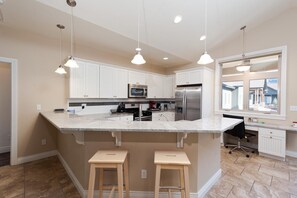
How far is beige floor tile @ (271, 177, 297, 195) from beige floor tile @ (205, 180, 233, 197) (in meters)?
0.74

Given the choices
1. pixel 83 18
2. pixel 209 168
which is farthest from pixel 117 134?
pixel 83 18

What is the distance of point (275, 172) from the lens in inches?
104

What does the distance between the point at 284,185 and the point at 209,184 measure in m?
1.26

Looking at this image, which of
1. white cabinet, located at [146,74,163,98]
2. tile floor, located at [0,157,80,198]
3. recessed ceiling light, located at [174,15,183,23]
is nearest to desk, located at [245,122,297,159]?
white cabinet, located at [146,74,163,98]

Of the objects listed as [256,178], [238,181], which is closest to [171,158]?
[238,181]

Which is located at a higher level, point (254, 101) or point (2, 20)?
point (2, 20)

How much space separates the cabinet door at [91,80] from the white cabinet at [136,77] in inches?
41.3

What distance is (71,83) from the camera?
10.5 ft

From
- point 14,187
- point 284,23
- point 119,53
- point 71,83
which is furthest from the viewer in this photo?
point 119,53

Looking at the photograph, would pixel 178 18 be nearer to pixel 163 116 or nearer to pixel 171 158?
pixel 171 158

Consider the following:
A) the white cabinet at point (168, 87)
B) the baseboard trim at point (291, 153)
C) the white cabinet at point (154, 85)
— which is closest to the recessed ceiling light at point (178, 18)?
the white cabinet at point (154, 85)

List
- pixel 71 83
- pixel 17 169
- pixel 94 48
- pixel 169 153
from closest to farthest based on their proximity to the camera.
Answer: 1. pixel 169 153
2. pixel 17 169
3. pixel 71 83
4. pixel 94 48

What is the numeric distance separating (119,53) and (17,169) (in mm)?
3583

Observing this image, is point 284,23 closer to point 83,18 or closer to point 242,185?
point 242,185
